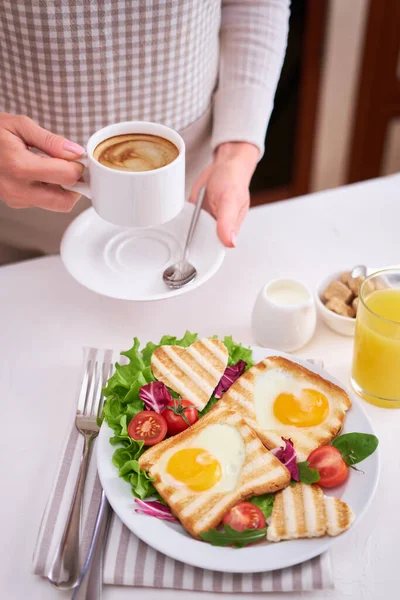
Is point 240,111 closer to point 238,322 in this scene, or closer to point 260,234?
point 260,234

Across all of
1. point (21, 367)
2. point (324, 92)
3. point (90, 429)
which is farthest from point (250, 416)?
point (324, 92)

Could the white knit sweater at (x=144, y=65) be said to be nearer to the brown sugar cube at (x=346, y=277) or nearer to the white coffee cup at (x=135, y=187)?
the white coffee cup at (x=135, y=187)

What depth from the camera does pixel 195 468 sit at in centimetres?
108

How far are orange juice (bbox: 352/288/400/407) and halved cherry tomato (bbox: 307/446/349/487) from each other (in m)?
0.23

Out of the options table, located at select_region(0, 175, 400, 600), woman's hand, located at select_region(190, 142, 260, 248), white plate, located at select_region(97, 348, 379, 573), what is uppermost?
woman's hand, located at select_region(190, 142, 260, 248)

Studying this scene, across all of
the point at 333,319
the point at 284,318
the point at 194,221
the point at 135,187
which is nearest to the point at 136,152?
the point at 135,187

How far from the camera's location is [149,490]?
107 centimetres

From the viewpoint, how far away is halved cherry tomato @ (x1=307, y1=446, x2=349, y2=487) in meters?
1.06

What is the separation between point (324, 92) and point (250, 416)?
7.82 ft

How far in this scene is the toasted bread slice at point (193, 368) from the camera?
4.05 feet

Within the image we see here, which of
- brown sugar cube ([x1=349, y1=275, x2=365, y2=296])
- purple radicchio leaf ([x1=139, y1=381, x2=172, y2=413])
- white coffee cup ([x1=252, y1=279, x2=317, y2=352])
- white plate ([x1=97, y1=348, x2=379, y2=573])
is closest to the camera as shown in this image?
white plate ([x1=97, y1=348, x2=379, y2=573])

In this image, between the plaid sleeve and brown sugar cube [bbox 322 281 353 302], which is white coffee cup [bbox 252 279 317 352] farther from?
the plaid sleeve

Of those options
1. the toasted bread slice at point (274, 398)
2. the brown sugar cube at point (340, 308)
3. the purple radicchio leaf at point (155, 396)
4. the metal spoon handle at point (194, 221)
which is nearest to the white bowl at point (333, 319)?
the brown sugar cube at point (340, 308)

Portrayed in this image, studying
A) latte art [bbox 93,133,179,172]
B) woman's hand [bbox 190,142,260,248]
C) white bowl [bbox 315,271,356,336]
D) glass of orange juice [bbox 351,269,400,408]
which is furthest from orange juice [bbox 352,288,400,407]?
latte art [bbox 93,133,179,172]
